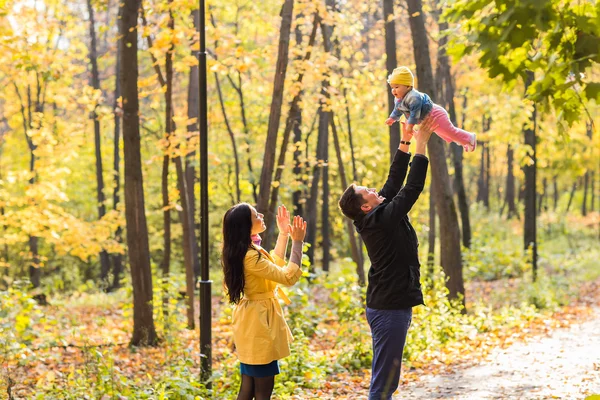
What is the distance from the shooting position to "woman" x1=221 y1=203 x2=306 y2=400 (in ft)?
16.3

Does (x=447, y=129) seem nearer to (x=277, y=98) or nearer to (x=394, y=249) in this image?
(x=394, y=249)

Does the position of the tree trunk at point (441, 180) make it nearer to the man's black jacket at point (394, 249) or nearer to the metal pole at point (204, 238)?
the metal pole at point (204, 238)

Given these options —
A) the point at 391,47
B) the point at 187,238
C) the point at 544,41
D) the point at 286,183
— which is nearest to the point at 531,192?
the point at 391,47

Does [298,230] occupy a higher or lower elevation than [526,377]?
higher

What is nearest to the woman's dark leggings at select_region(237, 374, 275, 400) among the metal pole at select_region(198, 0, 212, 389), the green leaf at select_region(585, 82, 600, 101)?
the metal pole at select_region(198, 0, 212, 389)

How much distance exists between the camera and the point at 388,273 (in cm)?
486

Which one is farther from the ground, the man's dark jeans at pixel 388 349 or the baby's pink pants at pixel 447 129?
the baby's pink pants at pixel 447 129

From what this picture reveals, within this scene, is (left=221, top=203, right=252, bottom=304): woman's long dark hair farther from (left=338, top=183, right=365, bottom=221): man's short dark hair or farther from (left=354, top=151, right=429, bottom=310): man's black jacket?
(left=354, top=151, right=429, bottom=310): man's black jacket

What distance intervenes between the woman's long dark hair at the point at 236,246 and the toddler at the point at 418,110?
138 centimetres

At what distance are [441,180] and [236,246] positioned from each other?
7588mm

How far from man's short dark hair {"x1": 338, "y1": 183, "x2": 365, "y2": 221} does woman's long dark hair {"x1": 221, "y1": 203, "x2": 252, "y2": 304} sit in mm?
733

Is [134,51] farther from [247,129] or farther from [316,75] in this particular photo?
[247,129]

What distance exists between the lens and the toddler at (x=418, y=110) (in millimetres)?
4801

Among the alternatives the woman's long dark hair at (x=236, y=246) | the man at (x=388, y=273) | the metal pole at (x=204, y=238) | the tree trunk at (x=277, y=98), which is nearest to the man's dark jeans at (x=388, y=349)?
the man at (x=388, y=273)
